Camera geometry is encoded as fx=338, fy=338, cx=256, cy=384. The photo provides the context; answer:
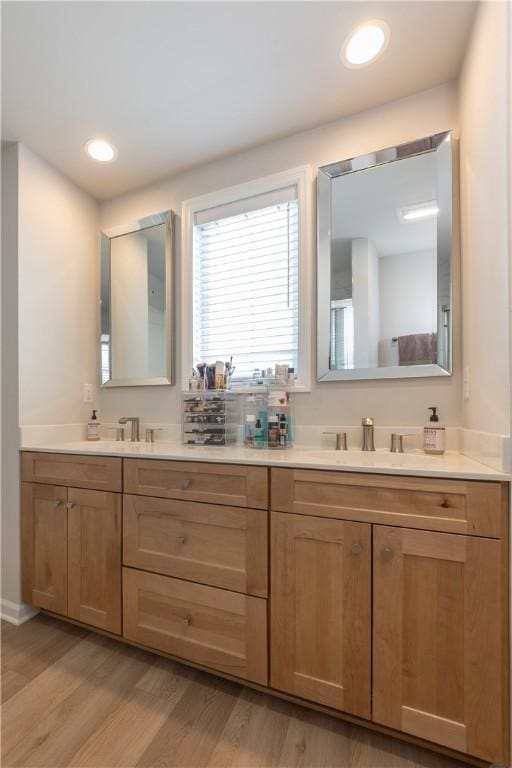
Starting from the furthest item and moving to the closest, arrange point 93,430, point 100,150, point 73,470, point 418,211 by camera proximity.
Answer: point 93,430 < point 100,150 < point 73,470 < point 418,211

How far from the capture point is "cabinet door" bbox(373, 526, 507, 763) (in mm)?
882

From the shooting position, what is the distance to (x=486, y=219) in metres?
1.08

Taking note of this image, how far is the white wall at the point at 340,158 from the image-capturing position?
1.40 m

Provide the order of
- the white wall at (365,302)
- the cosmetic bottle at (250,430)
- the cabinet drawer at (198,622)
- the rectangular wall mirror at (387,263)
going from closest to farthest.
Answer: the cabinet drawer at (198,622)
the rectangular wall mirror at (387,263)
the white wall at (365,302)
the cosmetic bottle at (250,430)

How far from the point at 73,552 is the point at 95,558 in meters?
0.14

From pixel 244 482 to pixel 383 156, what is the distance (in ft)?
4.88

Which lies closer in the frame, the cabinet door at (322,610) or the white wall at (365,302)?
the cabinet door at (322,610)

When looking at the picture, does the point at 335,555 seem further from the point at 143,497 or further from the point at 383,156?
the point at 383,156

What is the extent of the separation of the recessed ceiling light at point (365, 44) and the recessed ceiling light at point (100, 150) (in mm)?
1175

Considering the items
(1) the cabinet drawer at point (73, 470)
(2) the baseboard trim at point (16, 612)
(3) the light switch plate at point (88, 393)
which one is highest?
(3) the light switch plate at point (88, 393)

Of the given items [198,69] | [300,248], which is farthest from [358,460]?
[198,69]

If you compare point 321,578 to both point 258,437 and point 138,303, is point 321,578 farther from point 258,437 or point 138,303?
point 138,303

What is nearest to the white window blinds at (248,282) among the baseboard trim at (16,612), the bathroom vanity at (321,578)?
the bathroom vanity at (321,578)

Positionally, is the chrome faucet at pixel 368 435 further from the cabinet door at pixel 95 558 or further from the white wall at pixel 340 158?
the cabinet door at pixel 95 558
